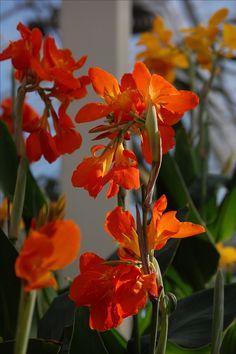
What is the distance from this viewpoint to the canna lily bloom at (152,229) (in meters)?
0.38

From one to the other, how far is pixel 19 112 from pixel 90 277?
0.17 m

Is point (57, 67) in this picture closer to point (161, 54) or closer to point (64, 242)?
point (64, 242)

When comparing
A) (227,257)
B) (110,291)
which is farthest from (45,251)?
(227,257)

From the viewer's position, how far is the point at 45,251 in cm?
27

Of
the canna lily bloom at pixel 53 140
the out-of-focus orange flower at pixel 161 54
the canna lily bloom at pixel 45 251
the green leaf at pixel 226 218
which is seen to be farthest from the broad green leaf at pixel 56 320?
the out-of-focus orange flower at pixel 161 54

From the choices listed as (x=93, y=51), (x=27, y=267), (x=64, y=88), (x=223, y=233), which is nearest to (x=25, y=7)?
(x=93, y=51)

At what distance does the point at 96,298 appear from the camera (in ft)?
1.21

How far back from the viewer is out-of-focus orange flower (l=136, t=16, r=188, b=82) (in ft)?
3.20

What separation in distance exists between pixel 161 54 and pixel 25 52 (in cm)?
55

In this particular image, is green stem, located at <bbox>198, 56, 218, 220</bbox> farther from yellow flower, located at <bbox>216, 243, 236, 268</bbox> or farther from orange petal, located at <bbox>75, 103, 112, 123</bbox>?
orange petal, located at <bbox>75, 103, 112, 123</bbox>

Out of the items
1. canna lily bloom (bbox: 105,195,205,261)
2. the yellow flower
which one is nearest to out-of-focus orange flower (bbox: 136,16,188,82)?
the yellow flower

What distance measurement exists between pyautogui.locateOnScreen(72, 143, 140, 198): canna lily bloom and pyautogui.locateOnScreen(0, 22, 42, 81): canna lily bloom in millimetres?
111

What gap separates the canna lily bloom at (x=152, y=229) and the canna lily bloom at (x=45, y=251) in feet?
0.35

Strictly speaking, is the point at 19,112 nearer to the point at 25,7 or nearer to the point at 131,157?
the point at 131,157
